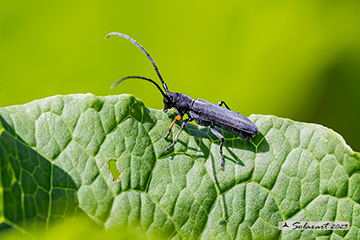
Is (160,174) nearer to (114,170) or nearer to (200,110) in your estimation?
(114,170)

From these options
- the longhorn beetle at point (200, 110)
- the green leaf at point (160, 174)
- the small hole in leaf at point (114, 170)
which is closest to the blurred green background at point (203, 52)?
the longhorn beetle at point (200, 110)

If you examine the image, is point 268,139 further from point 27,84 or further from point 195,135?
point 27,84

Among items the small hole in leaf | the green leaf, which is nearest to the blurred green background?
the green leaf

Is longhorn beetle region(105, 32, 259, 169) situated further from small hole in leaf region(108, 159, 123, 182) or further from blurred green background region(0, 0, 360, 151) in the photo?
small hole in leaf region(108, 159, 123, 182)

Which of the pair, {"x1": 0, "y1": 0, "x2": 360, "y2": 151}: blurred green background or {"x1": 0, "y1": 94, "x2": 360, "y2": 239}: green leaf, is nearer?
A: {"x1": 0, "y1": 94, "x2": 360, "y2": 239}: green leaf

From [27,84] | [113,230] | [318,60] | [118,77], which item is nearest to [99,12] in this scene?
[118,77]

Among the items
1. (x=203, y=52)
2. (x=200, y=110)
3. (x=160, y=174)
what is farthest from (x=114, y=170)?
(x=203, y=52)
